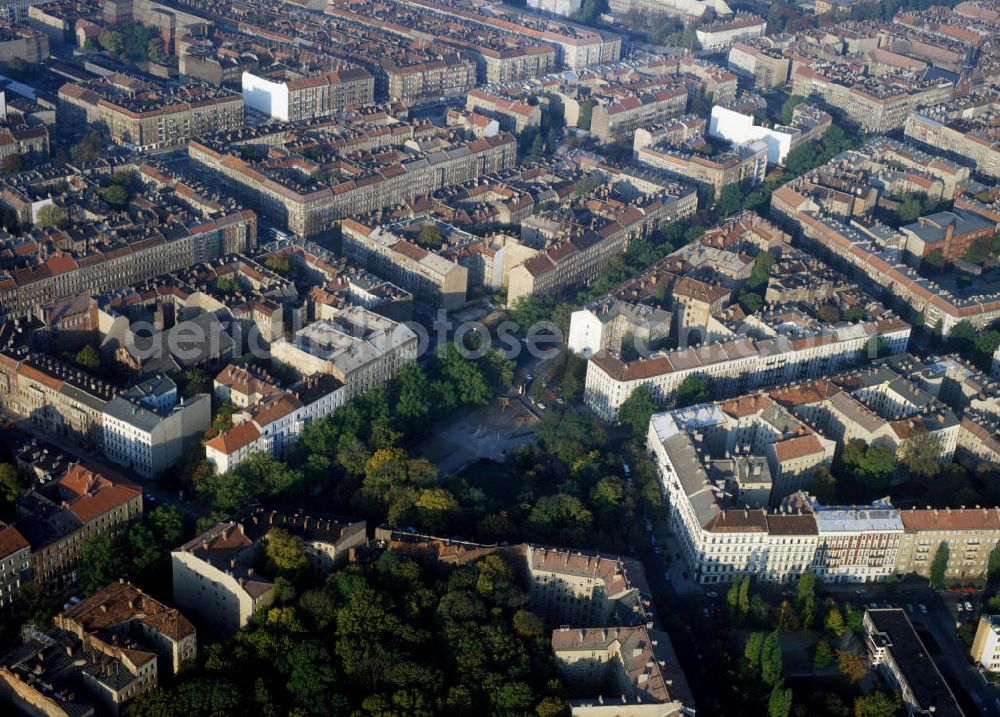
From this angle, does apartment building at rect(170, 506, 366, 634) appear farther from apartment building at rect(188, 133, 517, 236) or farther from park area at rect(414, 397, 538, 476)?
apartment building at rect(188, 133, 517, 236)

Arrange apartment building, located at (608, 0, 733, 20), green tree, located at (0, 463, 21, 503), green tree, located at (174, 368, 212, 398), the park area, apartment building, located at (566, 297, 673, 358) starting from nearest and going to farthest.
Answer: green tree, located at (0, 463, 21, 503), green tree, located at (174, 368, 212, 398), the park area, apartment building, located at (566, 297, 673, 358), apartment building, located at (608, 0, 733, 20)

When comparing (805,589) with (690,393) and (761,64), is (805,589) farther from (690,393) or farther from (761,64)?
(761,64)

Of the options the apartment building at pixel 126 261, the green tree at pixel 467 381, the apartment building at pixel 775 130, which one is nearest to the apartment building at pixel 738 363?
the green tree at pixel 467 381

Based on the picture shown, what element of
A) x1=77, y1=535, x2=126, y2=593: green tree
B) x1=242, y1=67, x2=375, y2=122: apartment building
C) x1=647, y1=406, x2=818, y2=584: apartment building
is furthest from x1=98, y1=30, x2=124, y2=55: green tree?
x1=647, y1=406, x2=818, y2=584: apartment building

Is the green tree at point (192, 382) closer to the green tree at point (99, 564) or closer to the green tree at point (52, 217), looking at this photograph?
the green tree at point (99, 564)

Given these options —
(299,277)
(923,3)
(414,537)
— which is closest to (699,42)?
(923,3)
